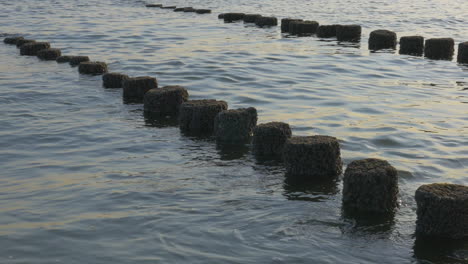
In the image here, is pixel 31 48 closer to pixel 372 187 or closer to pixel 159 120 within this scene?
pixel 159 120

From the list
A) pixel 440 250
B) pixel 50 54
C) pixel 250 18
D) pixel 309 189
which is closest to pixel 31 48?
pixel 50 54

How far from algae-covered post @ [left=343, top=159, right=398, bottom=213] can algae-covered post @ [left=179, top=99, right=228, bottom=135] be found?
420 centimetres

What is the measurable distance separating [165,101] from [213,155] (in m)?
2.99

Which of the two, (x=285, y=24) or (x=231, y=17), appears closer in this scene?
(x=285, y=24)

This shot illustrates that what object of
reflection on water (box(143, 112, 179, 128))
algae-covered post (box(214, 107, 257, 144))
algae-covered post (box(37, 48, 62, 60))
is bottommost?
reflection on water (box(143, 112, 179, 128))

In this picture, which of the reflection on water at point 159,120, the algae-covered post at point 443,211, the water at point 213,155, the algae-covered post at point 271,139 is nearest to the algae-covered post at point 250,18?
the water at point 213,155

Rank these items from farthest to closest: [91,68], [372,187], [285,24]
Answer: [285,24], [91,68], [372,187]

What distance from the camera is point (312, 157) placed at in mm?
9320

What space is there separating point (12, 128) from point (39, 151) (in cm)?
175

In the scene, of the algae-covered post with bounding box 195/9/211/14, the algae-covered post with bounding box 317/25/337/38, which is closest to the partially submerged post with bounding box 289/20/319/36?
the algae-covered post with bounding box 317/25/337/38

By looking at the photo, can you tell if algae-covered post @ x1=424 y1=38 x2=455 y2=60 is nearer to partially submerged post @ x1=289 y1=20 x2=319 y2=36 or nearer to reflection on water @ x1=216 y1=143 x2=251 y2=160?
partially submerged post @ x1=289 y1=20 x2=319 y2=36

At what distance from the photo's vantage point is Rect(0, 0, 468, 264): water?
7227mm

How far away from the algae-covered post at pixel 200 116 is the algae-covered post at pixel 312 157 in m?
2.77

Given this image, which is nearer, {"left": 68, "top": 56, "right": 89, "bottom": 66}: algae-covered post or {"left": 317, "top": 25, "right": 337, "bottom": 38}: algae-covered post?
{"left": 68, "top": 56, "right": 89, "bottom": 66}: algae-covered post
